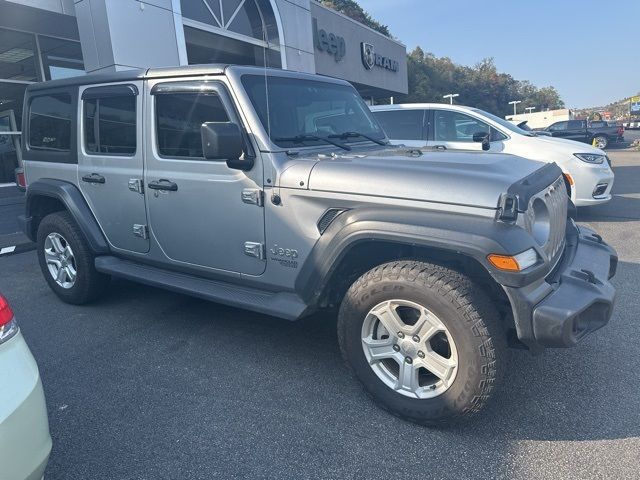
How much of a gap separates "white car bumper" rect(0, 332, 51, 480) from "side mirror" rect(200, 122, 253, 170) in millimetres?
1433

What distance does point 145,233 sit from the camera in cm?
370

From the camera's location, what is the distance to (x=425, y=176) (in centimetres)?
247

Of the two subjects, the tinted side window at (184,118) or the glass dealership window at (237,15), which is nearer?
the tinted side window at (184,118)

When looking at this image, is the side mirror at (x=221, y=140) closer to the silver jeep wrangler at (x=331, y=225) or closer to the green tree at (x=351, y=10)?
the silver jeep wrangler at (x=331, y=225)

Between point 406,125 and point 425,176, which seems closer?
point 425,176

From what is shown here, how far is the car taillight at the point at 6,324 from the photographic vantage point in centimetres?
176

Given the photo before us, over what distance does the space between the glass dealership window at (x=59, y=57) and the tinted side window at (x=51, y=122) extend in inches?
298

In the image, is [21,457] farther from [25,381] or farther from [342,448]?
[342,448]

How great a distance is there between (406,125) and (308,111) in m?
4.71

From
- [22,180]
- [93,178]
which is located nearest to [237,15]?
[22,180]

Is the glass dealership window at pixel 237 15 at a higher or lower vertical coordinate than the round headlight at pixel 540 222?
higher

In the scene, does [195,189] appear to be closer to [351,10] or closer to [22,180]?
[22,180]

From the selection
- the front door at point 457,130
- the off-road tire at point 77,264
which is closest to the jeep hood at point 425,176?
the off-road tire at point 77,264

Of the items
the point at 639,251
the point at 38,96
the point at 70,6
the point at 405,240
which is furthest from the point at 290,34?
the point at 405,240
